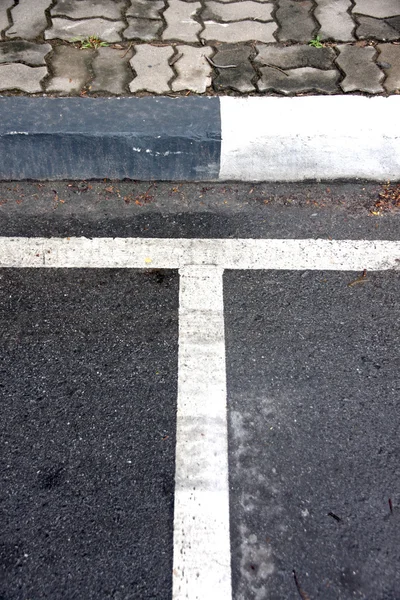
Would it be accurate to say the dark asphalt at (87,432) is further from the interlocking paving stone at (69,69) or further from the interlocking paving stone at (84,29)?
the interlocking paving stone at (84,29)

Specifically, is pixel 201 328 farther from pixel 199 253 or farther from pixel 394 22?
pixel 394 22

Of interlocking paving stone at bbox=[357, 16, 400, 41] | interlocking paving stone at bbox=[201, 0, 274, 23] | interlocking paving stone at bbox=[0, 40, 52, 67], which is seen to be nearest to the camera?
interlocking paving stone at bbox=[0, 40, 52, 67]

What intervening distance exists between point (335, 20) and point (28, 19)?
1.95m

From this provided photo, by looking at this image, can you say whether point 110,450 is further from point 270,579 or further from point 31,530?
point 270,579

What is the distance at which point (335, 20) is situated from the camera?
3986mm

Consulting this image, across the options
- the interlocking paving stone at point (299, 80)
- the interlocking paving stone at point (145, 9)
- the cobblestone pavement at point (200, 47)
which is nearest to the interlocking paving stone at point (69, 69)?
the cobblestone pavement at point (200, 47)

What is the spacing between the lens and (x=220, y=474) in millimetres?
1998

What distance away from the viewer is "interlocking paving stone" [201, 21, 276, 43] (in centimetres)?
381

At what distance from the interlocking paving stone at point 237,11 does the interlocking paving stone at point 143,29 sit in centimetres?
32

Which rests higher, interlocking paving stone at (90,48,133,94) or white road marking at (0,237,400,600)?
interlocking paving stone at (90,48,133,94)

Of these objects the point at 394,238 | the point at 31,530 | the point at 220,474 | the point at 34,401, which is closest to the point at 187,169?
the point at 394,238

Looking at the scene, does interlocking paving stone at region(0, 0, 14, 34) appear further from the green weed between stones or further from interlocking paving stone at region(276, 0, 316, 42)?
interlocking paving stone at region(276, 0, 316, 42)

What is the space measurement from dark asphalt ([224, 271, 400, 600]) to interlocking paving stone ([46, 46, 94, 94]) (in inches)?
60.9

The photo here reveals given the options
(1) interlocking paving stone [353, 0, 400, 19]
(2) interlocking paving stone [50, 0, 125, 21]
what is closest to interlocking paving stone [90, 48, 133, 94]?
(2) interlocking paving stone [50, 0, 125, 21]
